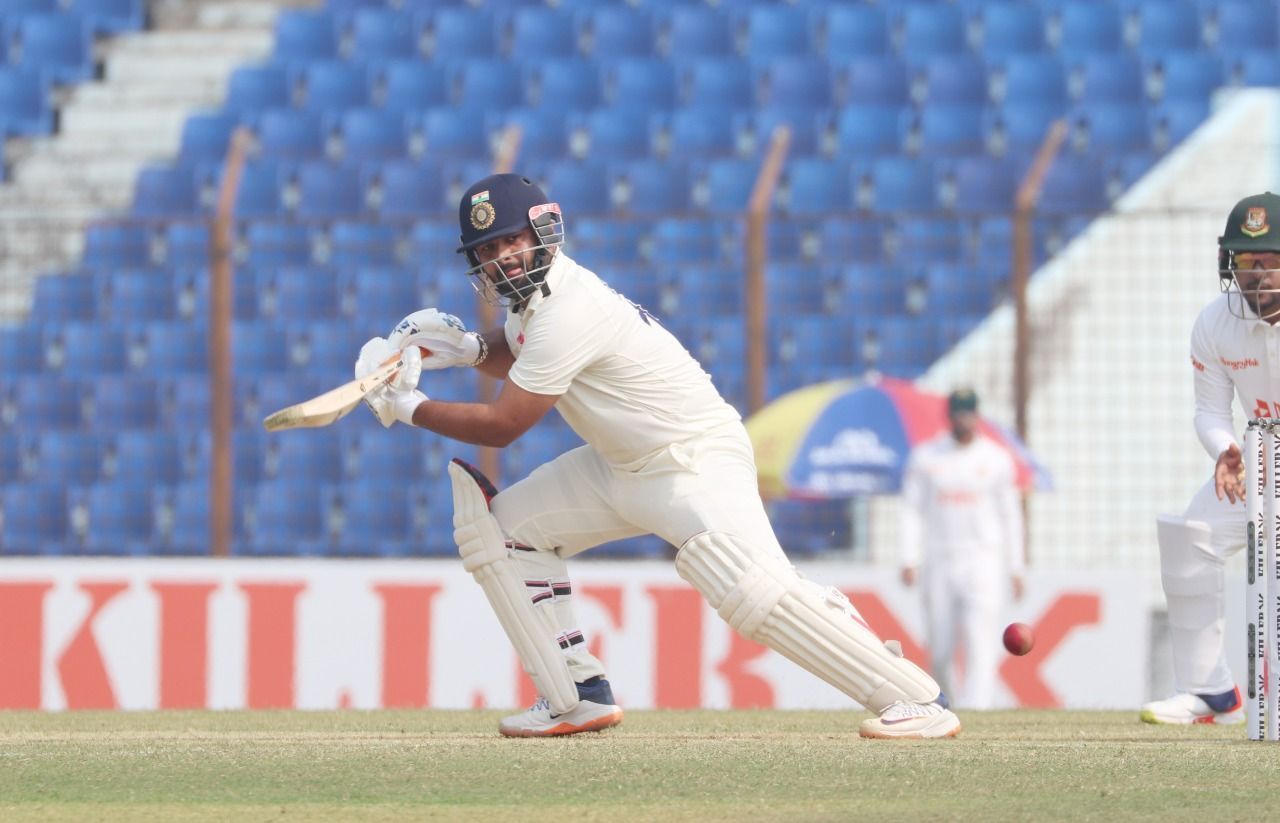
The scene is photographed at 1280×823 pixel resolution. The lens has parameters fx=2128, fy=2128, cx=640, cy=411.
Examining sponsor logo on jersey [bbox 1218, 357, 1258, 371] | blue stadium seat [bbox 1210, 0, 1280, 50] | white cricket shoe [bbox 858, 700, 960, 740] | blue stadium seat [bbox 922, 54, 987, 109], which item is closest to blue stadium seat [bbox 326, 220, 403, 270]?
blue stadium seat [bbox 922, 54, 987, 109]

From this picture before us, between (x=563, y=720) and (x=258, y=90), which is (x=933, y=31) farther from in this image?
(x=563, y=720)

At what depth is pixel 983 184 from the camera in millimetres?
15266

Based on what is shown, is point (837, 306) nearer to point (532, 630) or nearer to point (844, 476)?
point (844, 476)

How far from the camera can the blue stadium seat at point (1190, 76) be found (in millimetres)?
16253

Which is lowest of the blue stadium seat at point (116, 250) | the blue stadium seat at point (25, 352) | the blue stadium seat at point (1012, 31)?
the blue stadium seat at point (25, 352)

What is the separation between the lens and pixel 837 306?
13.9 meters

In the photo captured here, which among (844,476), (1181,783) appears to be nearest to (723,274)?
(844,476)

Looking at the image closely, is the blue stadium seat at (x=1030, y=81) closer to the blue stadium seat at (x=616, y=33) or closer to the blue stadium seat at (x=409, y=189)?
the blue stadium seat at (x=616, y=33)

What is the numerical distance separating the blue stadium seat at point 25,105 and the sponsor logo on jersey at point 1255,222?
1299cm

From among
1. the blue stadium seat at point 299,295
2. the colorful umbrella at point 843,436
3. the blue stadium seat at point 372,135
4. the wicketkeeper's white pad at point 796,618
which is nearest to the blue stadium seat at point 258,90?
the blue stadium seat at point 372,135

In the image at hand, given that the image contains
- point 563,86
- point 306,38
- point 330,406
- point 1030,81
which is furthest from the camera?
point 306,38

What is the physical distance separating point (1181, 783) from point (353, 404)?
253 centimetres

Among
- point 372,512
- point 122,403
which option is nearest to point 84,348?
point 122,403

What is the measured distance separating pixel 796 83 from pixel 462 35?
3.02 m
